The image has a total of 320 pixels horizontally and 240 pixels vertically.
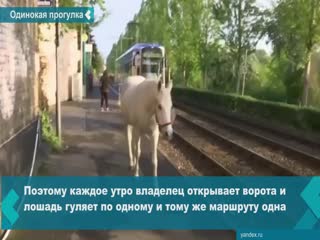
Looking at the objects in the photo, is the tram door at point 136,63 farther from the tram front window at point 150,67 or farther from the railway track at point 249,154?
the railway track at point 249,154

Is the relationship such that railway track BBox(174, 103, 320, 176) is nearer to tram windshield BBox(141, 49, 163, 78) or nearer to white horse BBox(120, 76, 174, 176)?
white horse BBox(120, 76, 174, 176)

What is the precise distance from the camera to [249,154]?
15.1 metres

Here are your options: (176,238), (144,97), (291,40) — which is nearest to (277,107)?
(291,40)

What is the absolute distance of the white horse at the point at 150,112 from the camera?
8695 millimetres

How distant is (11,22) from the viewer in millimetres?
7176

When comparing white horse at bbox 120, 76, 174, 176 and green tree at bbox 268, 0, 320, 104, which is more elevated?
green tree at bbox 268, 0, 320, 104

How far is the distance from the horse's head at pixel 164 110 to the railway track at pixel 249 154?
2887 millimetres

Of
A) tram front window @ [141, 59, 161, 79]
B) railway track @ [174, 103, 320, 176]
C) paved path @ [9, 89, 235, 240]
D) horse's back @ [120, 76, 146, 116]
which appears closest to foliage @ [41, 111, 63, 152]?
paved path @ [9, 89, 235, 240]

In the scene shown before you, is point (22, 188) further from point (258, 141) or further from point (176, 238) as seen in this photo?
point (258, 141)

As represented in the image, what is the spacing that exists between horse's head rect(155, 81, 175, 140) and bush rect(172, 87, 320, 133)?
47.9 ft

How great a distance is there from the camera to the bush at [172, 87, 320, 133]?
74.7 feet

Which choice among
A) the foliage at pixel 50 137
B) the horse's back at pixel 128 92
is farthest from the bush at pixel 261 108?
the foliage at pixel 50 137

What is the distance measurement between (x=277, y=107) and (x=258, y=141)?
300 inches

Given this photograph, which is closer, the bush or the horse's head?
the horse's head
